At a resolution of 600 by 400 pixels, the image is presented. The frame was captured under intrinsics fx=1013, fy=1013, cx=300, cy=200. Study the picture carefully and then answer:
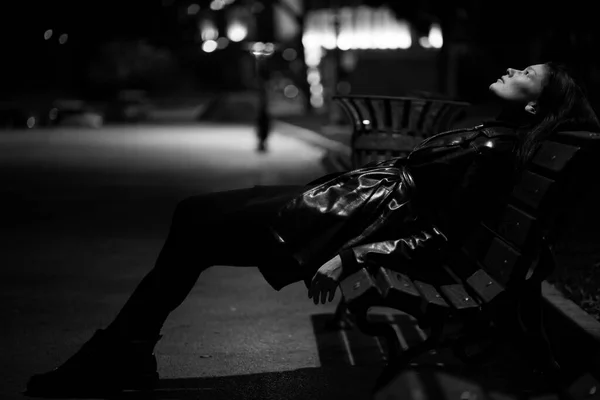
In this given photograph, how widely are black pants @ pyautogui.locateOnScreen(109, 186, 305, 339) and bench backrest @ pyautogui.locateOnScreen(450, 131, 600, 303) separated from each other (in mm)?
940

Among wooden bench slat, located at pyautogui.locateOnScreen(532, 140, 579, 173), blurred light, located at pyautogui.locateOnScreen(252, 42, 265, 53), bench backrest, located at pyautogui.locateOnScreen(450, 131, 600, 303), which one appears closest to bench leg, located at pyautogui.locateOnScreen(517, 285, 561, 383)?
bench backrest, located at pyautogui.locateOnScreen(450, 131, 600, 303)

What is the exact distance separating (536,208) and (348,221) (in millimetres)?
816

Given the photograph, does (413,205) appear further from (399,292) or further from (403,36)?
(403,36)

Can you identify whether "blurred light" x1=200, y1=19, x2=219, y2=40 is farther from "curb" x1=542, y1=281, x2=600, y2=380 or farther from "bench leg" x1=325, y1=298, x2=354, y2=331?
"curb" x1=542, y1=281, x2=600, y2=380

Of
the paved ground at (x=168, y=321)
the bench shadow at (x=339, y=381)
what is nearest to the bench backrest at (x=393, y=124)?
the paved ground at (x=168, y=321)

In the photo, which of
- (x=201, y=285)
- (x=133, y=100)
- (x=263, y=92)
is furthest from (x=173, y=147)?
(x=133, y=100)

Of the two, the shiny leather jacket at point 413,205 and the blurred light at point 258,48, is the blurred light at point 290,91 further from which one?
the shiny leather jacket at point 413,205

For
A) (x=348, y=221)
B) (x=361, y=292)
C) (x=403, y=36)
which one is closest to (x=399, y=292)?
(x=361, y=292)

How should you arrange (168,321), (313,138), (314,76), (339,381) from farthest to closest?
(314,76) → (313,138) → (168,321) → (339,381)

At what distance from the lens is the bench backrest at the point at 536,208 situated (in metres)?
4.16

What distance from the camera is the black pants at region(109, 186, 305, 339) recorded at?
4570 millimetres

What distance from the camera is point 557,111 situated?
4.44m

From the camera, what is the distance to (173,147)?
25547mm

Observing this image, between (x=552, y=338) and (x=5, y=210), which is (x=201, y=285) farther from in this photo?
(x=5, y=210)
